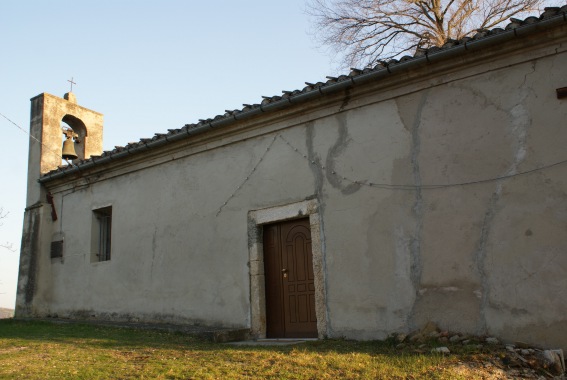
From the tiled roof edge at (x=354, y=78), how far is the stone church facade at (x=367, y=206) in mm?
26

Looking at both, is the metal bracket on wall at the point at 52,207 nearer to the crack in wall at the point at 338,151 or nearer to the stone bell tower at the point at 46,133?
the stone bell tower at the point at 46,133

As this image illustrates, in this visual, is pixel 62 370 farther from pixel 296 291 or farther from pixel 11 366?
pixel 296 291

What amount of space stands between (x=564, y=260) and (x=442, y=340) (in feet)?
5.36

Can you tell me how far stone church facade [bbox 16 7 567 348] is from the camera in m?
6.26

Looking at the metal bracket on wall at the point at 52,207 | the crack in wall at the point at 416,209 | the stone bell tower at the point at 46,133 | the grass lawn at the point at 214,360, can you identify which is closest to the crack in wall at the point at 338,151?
the crack in wall at the point at 416,209

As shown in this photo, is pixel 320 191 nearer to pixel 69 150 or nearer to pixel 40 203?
pixel 69 150

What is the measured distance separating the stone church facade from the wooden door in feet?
0.07

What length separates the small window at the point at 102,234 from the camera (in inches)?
441

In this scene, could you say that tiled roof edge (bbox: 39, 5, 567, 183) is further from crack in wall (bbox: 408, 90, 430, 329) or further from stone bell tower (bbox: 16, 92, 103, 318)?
stone bell tower (bbox: 16, 92, 103, 318)

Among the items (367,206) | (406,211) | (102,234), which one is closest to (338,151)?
(367,206)

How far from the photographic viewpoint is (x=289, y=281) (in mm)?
8297

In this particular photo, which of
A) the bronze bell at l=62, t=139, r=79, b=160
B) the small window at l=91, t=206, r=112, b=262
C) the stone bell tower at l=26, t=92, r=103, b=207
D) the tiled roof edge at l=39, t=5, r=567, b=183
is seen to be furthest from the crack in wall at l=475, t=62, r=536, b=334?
the stone bell tower at l=26, t=92, r=103, b=207

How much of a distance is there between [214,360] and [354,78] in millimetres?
4103

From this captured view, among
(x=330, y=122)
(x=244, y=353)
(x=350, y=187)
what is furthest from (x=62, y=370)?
(x=330, y=122)
